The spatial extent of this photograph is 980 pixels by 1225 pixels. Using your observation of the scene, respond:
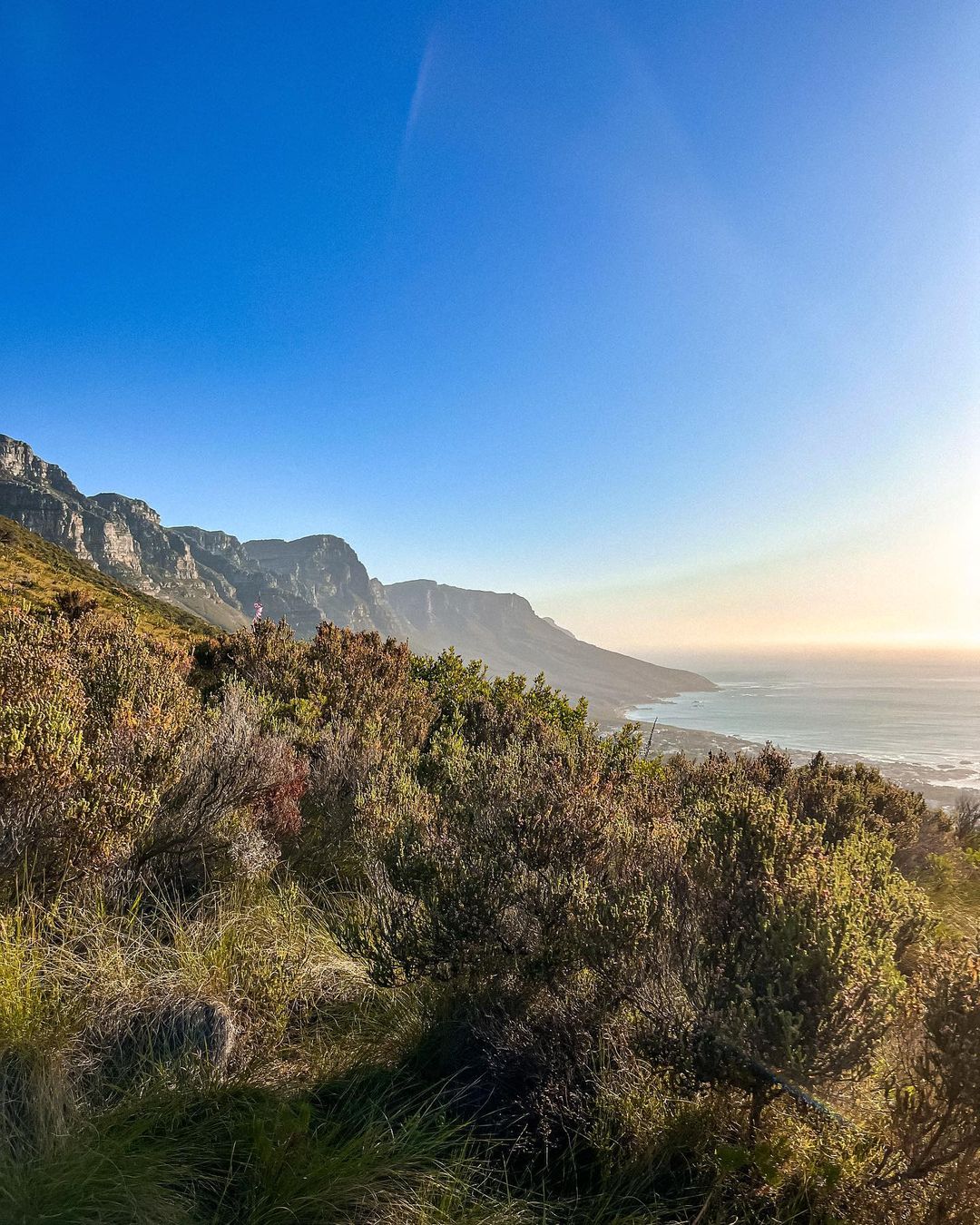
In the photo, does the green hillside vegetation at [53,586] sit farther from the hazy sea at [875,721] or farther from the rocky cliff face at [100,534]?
the rocky cliff face at [100,534]

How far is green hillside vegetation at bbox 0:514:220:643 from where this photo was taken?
16956mm

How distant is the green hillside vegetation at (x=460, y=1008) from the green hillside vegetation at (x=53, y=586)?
Result: 333 inches

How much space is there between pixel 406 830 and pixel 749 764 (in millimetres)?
7909

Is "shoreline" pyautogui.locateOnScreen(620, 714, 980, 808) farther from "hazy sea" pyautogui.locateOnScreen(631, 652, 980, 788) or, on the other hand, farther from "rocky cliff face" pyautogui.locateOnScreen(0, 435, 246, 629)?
"rocky cliff face" pyautogui.locateOnScreen(0, 435, 246, 629)

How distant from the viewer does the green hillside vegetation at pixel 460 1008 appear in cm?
235

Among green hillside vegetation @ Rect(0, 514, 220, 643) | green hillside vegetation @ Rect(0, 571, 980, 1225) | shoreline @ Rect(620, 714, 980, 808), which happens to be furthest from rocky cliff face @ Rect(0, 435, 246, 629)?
green hillside vegetation @ Rect(0, 571, 980, 1225)

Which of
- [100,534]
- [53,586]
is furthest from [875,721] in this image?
[100,534]

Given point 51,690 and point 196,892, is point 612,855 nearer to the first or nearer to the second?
point 196,892

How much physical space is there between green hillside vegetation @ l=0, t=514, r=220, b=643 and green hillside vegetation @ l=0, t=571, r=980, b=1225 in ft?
27.7

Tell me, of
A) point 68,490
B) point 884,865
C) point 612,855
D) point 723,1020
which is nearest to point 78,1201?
point 723,1020

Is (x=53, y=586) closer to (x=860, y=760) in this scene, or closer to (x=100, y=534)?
(x=860, y=760)

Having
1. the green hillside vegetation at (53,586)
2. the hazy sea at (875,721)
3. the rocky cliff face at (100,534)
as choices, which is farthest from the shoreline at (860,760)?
the rocky cliff face at (100,534)

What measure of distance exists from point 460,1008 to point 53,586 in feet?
90.4

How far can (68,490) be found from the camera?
15025 cm
